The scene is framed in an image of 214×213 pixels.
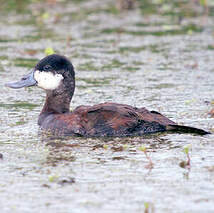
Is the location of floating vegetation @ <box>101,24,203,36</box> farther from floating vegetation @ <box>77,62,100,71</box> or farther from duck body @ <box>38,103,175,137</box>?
duck body @ <box>38,103,175,137</box>

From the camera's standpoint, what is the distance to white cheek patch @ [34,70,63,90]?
8.48m

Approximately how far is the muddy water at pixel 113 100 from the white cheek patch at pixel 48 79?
526mm

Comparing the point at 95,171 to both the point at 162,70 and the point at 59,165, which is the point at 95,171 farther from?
the point at 162,70

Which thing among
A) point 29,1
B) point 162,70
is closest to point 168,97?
point 162,70

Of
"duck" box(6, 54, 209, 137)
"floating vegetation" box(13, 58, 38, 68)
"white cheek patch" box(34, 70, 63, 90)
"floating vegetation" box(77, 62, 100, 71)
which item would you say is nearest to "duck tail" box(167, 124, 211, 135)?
"duck" box(6, 54, 209, 137)

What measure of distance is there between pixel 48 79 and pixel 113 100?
146 cm

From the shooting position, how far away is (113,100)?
31.7ft

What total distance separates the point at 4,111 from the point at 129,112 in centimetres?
221

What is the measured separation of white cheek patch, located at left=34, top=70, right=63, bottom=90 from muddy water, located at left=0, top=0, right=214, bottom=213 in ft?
1.73

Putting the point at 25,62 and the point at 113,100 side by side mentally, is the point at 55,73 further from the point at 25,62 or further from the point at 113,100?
the point at 25,62

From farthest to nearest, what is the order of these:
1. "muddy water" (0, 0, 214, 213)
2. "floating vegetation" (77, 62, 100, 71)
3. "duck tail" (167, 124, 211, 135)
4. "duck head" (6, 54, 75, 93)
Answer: "floating vegetation" (77, 62, 100, 71) < "duck head" (6, 54, 75, 93) < "duck tail" (167, 124, 211, 135) < "muddy water" (0, 0, 214, 213)

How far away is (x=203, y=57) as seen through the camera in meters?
12.2

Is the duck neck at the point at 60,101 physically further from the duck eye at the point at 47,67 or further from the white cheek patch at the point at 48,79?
the duck eye at the point at 47,67

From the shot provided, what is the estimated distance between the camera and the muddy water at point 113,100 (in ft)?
18.8
